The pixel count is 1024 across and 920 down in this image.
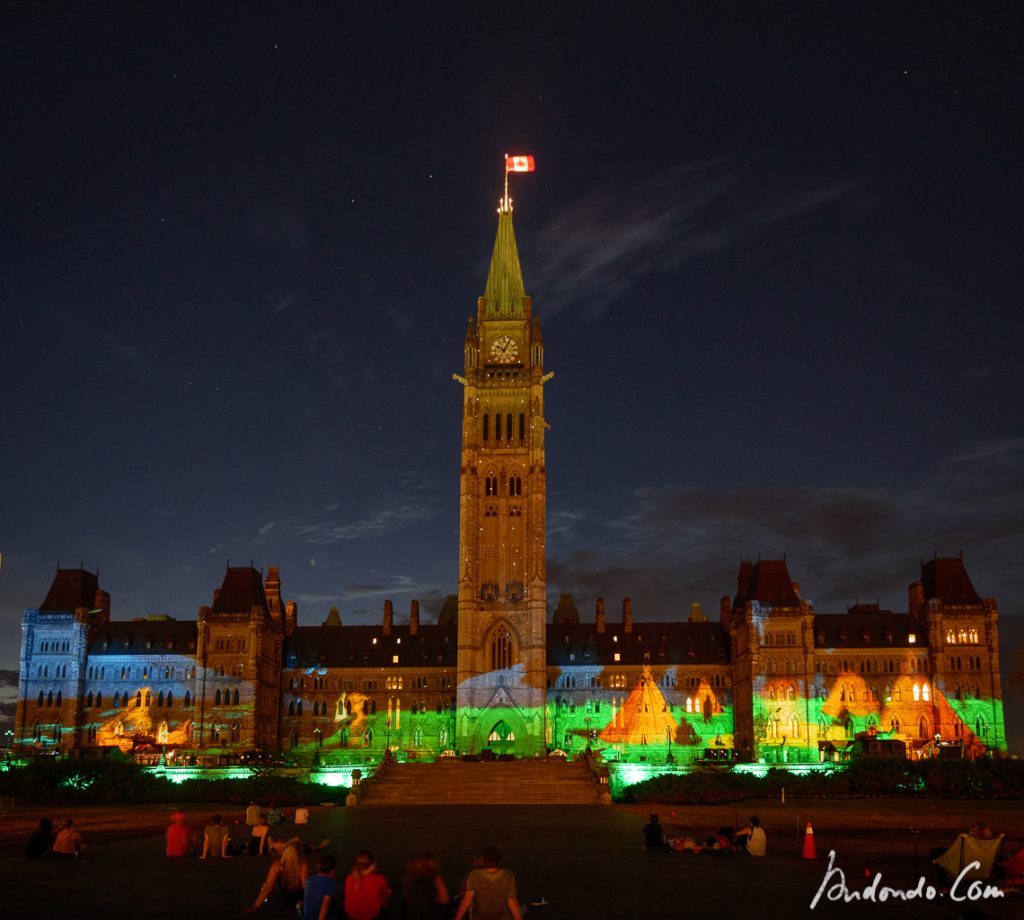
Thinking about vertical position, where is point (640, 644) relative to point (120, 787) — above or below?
above

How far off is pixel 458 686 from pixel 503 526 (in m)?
14.6

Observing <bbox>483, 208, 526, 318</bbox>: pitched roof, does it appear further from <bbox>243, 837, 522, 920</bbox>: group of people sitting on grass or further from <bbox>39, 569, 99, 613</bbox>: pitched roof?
<bbox>243, 837, 522, 920</bbox>: group of people sitting on grass

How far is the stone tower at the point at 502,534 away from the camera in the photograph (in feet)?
337

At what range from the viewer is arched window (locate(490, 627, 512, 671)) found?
104 meters

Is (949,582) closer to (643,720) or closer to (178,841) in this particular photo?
(643,720)

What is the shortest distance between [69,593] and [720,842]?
309 feet

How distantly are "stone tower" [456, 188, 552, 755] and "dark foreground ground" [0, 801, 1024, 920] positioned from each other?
5682cm

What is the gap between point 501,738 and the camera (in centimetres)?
10344

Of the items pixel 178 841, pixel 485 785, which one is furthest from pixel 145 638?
pixel 178 841

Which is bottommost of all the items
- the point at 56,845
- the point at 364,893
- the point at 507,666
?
the point at 56,845

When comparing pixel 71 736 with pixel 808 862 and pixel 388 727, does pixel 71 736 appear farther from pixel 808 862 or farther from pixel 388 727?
pixel 808 862

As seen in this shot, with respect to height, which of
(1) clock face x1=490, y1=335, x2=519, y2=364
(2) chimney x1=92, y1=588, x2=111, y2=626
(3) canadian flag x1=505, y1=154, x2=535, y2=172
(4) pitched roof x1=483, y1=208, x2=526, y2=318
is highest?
(3) canadian flag x1=505, y1=154, x2=535, y2=172

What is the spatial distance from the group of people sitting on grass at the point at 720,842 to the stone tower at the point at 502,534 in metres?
72.7

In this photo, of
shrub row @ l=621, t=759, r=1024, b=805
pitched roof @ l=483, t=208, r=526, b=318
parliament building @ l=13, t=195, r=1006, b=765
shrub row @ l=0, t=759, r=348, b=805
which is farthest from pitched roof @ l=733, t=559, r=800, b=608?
shrub row @ l=0, t=759, r=348, b=805
